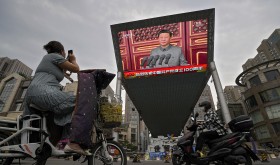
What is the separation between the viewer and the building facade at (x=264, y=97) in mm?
38822

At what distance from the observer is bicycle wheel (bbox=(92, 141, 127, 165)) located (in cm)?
278

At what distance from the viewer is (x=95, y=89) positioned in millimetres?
2748

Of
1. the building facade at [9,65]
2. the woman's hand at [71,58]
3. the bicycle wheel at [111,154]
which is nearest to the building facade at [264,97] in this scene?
the bicycle wheel at [111,154]

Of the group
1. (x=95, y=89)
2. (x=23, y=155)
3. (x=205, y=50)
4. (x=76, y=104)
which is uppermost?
(x=205, y=50)

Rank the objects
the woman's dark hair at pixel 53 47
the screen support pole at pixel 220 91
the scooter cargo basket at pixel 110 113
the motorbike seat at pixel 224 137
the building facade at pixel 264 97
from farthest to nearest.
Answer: the building facade at pixel 264 97 → the screen support pole at pixel 220 91 → the motorbike seat at pixel 224 137 → the woman's dark hair at pixel 53 47 → the scooter cargo basket at pixel 110 113

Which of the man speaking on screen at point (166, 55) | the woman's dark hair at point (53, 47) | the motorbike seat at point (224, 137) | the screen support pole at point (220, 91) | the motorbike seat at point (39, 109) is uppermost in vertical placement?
the man speaking on screen at point (166, 55)

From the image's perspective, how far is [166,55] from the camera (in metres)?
28.0

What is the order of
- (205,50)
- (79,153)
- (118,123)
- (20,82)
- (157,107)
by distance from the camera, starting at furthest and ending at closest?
(157,107)
(20,82)
(205,50)
(118,123)
(79,153)

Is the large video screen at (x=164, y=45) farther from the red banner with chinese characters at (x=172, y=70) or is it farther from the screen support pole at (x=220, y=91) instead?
the screen support pole at (x=220, y=91)

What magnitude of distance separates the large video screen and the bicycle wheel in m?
24.9

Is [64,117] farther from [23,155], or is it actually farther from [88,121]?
[23,155]

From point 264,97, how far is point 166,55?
1004 inches

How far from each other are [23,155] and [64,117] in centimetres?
62

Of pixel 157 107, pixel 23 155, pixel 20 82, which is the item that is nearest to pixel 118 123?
pixel 23 155
